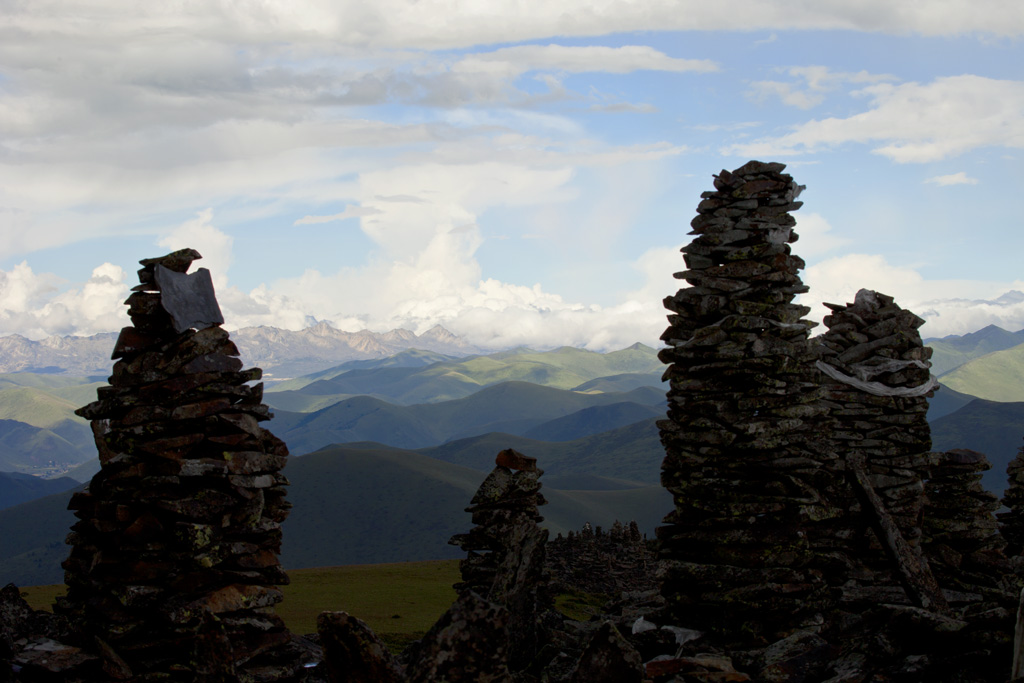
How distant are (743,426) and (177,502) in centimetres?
868

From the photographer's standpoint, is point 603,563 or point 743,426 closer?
point 743,426

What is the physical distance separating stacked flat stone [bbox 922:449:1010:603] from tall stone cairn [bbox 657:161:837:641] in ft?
14.3

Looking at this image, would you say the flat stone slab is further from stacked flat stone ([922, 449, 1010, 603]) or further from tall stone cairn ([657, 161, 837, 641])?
stacked flat stone ([922, 449, 1010, 603])

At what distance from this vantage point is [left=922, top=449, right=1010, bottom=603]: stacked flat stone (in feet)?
56.9

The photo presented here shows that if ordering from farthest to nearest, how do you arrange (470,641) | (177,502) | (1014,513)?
(1014,513), (177,502), (470,641)

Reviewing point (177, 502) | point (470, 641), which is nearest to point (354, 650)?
point (470, 641)

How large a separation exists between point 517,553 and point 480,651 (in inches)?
322

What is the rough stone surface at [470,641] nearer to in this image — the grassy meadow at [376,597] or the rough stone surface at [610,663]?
the rough stone surface at [610,663]

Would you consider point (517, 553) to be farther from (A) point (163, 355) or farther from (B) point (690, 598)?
(A) point (163, 355)

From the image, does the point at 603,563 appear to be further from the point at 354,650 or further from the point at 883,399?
the point at 354,650

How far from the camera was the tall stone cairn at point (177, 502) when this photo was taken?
385 inches

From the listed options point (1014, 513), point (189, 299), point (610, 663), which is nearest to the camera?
point (610, 663)

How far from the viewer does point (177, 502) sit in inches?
388

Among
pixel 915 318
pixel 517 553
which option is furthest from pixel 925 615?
pixel 915 318
